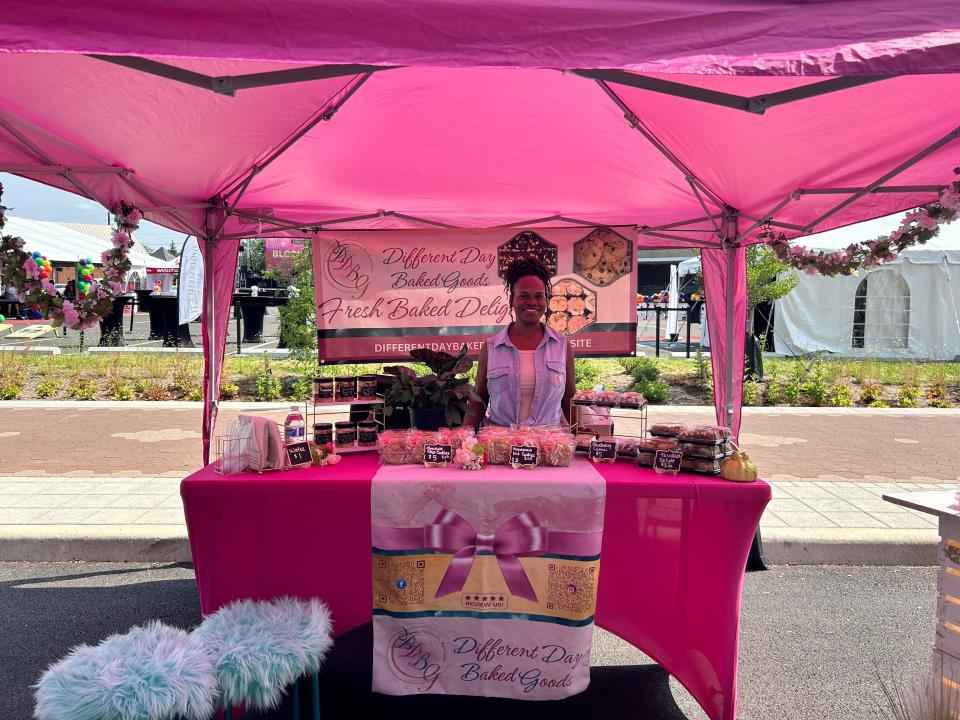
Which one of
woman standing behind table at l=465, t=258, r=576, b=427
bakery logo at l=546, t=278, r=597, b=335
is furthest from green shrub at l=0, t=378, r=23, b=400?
woman standing behind table at l=465, t=258, r=576, b=427

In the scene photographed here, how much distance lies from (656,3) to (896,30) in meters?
0.64

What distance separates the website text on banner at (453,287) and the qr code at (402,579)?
326 centimetres

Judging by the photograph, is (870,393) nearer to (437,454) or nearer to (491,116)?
(491,116)

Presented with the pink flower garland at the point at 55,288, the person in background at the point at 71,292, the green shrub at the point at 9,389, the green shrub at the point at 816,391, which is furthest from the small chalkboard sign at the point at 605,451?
the green shrub at the point at 9,389

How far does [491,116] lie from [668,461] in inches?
77.5

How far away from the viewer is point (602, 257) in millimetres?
5695

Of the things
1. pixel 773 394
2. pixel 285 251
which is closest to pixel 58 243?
pixel 285 251

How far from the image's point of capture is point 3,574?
4.48 m

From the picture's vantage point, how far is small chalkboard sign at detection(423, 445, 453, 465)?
2.84 metres

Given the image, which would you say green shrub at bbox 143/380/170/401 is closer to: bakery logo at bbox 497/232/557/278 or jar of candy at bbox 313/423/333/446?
bakery logo at bbox 497/232/557/278

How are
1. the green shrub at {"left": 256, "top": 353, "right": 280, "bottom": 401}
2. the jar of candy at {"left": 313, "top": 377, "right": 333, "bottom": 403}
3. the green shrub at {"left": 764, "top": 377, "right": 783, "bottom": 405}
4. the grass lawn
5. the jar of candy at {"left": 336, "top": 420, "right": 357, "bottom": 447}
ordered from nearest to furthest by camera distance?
the jar of candy at {"left": 336, "top": 420, "right": 357, "bottom": 447}
the jar of candy at {"left": 313, "top": 377, "right": 333, "bottom": 403}
the green shrub at {"left": 256, "top": 353, "right": 280, "bottom": 401}
the grass lawn
the green shrub at {"left": 764, "top": 377, "right": 783, "bottom": 405}

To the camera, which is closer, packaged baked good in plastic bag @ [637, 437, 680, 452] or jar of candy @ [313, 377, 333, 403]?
packaged baked good in plastic bag @ [637, 437, 680, 452]

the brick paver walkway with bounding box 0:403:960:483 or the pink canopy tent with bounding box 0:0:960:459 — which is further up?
the pink canopy tent with bounding box 0:0:960:459

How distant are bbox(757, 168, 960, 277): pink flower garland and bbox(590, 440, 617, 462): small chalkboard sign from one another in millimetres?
1900
